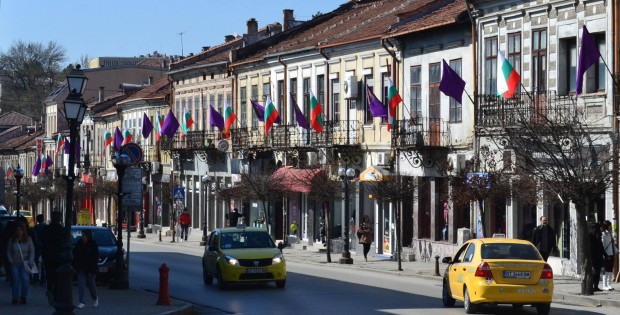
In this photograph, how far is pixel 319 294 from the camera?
30031 millimetres

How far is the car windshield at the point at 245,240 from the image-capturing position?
3296cm

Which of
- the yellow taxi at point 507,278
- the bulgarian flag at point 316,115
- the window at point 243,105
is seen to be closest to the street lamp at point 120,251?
the yellow taxi at point 507,278

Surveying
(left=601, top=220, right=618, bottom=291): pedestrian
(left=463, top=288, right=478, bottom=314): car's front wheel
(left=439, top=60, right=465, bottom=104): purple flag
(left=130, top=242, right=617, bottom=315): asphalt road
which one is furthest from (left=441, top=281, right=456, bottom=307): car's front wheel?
(left=439, top=60, right=465, bottom=104): purple flag

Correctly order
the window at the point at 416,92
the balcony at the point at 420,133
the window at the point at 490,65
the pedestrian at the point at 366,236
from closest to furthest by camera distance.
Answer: the window at the point at 490,65, the balcony at the point at 420,133, the pedestrian at the point at 366,236, the window at the point at 416,92

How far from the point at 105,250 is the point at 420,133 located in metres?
15.2

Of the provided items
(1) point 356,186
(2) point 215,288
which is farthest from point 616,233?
(1) point 356,186

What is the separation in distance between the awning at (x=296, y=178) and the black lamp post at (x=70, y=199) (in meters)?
24.9

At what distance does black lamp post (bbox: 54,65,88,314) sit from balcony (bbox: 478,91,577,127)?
11801mm

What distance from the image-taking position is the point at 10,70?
12612 centimetres

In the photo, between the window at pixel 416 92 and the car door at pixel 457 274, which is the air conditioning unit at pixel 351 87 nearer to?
the window at pixel 416 92

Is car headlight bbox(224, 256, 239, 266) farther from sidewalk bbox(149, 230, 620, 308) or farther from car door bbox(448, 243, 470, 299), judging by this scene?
car door bbox(448, 243, 470, 299)

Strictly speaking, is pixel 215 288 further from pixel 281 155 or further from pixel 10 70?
pixel 10 70

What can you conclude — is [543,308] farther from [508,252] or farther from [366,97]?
[366,97]

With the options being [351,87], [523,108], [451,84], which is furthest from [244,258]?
[351,87]
